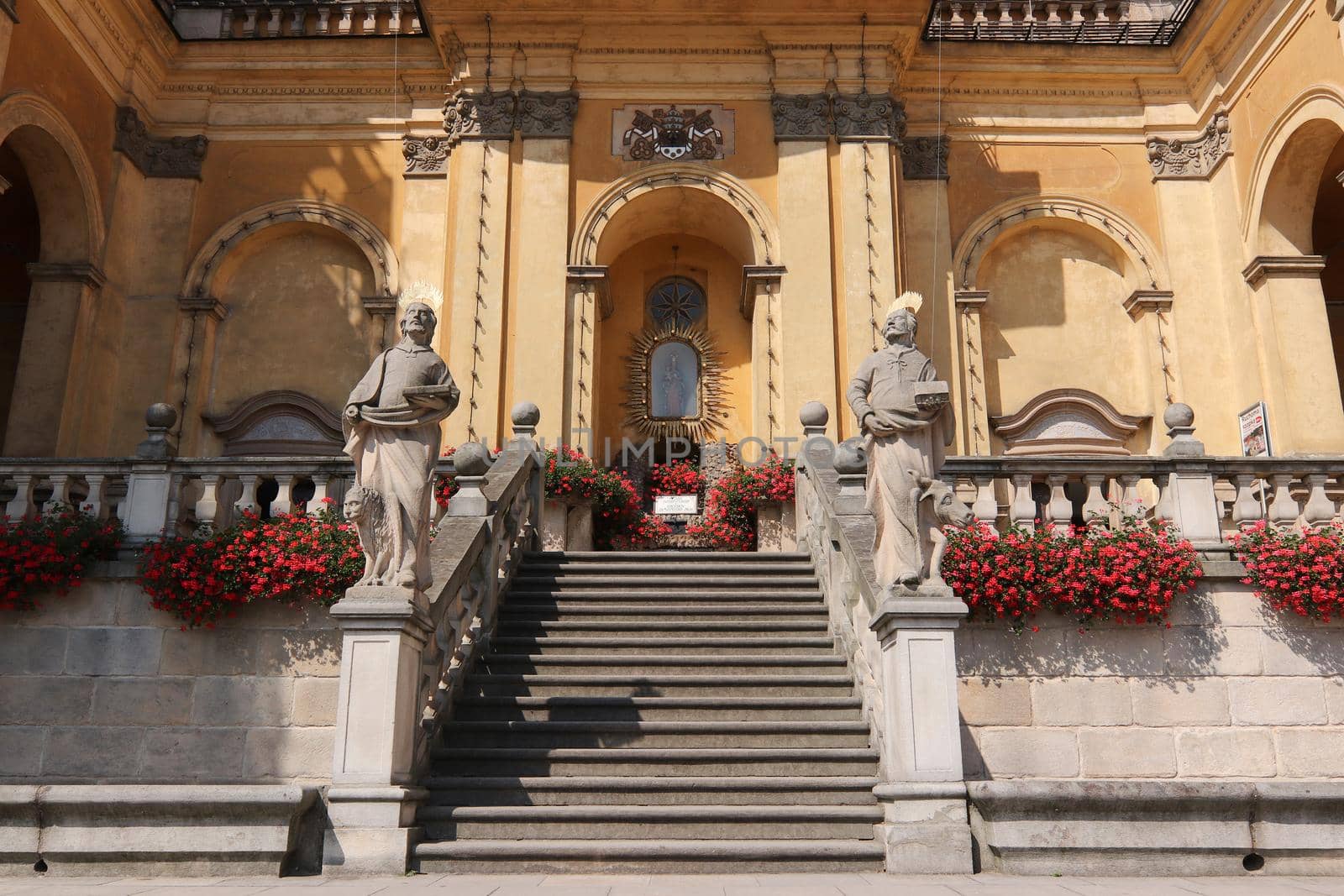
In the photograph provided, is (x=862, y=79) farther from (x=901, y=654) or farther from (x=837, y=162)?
(x=901, y=654)

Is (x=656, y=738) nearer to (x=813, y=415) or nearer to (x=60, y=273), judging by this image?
(x=813, y=415)

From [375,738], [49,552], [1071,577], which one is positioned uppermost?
[49,552]

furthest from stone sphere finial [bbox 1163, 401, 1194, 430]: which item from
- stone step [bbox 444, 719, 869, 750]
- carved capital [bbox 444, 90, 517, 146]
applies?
carved capital [bbox 444, 90, 517, 146]

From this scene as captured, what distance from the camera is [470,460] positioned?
9773 mm

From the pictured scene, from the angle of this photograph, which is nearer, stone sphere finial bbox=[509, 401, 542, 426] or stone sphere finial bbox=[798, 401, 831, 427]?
stone sphere finial bbox=[798, 401, 831, 427]

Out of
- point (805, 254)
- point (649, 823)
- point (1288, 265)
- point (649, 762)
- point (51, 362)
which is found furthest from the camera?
point (805, 254)

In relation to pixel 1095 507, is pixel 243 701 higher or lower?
lower

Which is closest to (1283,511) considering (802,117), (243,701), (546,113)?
(243,701)

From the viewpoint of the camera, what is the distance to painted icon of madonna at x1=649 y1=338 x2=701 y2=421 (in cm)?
1698

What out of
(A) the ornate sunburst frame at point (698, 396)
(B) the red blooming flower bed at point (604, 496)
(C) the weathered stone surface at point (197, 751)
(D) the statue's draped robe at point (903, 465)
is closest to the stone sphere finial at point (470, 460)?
(C) the weathered stone surface at point (197, 751)

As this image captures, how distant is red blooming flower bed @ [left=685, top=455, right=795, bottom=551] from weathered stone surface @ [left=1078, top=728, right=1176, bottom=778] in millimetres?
4991

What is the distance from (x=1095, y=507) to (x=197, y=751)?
768 cm

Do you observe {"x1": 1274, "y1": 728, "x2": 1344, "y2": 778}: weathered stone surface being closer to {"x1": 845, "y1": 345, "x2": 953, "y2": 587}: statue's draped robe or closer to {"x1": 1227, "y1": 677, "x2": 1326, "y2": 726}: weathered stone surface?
{"x1": 1227, "y1": 677, "x2": 1326, "y2": 726}: weathered stone surface

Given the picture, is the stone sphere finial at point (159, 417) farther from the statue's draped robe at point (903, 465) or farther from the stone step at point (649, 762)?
the statue's draped robe at point (903, 465)
